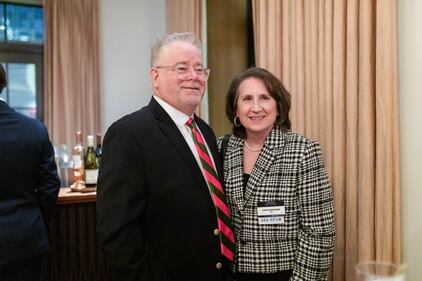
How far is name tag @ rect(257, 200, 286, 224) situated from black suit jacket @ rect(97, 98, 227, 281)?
0.58ft

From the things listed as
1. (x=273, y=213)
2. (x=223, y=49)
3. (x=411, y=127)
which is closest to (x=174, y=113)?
(x=273, y=213)

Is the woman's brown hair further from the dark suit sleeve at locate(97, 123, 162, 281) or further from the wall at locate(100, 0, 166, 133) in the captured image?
the wall at locate(100, 0, 166, 133)

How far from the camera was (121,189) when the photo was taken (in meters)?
1.26

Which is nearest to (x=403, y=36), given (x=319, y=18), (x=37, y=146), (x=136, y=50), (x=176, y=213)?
(x=319, y=18)

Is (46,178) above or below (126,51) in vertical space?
below

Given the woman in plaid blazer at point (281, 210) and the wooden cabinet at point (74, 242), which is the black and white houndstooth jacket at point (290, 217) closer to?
the woman in plaid blazer at point (281, 210)

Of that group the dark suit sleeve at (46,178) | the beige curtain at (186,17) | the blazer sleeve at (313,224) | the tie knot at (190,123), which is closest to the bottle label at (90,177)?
the dark suit sleeve at (46,178)

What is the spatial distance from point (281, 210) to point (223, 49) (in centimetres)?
213

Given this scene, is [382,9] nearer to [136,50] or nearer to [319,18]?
[319,18]

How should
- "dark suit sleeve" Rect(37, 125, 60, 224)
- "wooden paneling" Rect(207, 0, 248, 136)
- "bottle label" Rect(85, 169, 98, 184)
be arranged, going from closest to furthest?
1. "dark suit sleeve" Rect(37, 125, 60, 224)
2. "bottle label" Rect(85, 169, 98, 184)
3. "wooden paneling" Rect(207, 0, 248, 136)

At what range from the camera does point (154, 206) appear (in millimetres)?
1318

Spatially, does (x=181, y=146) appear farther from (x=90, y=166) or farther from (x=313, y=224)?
(x=90, y=166)

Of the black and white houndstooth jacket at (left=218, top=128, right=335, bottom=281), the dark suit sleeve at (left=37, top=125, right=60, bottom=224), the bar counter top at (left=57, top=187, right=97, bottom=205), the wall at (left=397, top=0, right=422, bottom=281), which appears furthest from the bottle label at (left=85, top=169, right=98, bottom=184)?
the wall at (left=397, top=0, right=422, bottom=281)

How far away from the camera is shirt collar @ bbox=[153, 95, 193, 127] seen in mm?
1470
